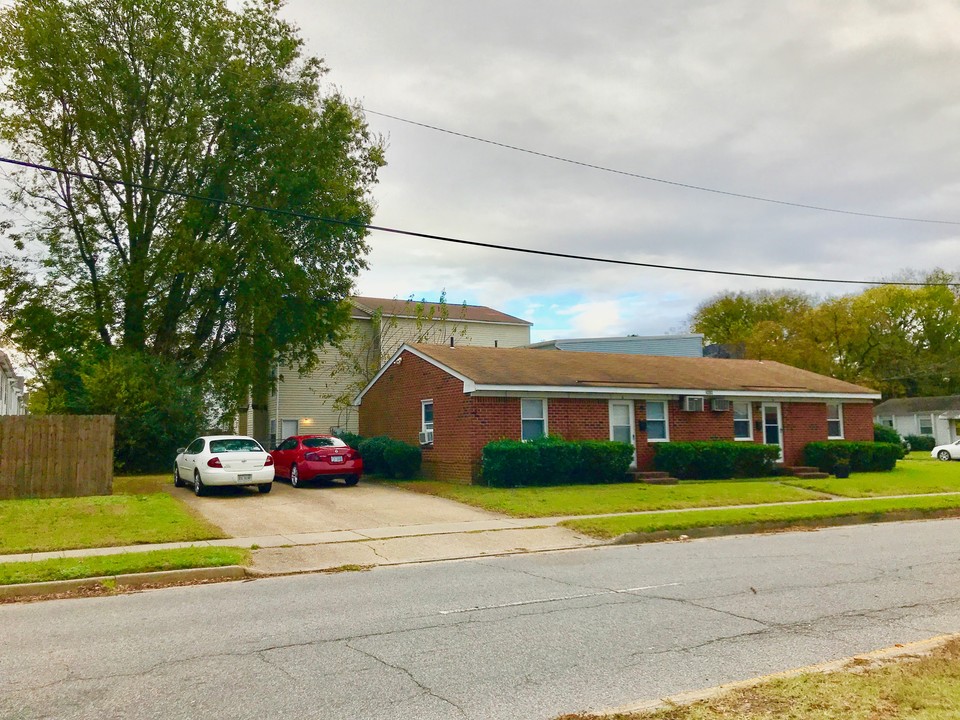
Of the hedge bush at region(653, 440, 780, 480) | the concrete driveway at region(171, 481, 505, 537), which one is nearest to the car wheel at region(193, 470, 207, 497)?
the concrete driveway at region(171, 481, 505, 537)

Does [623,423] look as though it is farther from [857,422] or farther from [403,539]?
[403,539]

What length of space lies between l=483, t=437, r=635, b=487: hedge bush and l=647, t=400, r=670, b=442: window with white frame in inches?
94.1

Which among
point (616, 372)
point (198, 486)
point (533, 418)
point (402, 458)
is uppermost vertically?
point (616, 372)

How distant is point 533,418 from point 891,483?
11052 millimetres

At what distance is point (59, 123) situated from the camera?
27.9 metres

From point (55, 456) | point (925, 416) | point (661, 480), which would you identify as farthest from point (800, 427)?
point (925, 416)

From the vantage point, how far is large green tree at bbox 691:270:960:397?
63969 millimetres

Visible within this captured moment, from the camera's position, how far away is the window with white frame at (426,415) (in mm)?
25219

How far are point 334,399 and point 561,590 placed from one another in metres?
33.0

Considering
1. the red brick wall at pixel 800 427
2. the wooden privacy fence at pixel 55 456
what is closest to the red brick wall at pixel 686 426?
the red brick wall at pixel 800 427

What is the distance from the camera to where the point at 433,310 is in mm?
42219

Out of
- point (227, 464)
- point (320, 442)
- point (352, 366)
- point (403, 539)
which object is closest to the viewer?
point (403, 539)

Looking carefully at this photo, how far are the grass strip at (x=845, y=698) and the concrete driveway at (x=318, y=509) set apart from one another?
35.9ft

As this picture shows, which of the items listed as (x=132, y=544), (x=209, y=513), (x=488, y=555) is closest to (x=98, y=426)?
(x=209, y=513)
